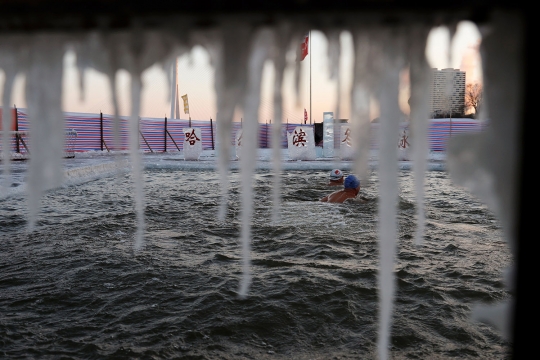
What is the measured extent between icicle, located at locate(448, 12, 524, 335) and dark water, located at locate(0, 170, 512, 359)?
2.72m

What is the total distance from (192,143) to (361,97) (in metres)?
17.6

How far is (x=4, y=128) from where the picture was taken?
1.40 metres

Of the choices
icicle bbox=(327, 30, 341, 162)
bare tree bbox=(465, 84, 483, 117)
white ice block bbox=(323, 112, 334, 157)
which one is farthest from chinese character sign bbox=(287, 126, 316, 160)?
icicle bbox=(327, 30, 341, 162)

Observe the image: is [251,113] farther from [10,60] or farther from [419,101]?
[10,60]

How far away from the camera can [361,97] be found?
1.22 metres

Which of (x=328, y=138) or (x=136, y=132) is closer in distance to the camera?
(x=136, y=132)

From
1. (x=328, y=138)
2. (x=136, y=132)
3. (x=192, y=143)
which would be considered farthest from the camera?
(x=328, y=138)

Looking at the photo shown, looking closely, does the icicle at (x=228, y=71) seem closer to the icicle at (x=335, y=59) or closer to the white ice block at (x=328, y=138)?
the icicle at (x=335, y=59)

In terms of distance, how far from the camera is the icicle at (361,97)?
1078 mm

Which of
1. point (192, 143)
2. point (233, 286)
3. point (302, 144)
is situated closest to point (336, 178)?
point (233, 286)

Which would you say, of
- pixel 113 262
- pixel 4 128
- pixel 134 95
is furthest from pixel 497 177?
pixel 113 262

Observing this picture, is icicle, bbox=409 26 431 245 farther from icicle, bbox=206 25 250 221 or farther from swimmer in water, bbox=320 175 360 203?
swimmer in water, bbox=320 175 360 203

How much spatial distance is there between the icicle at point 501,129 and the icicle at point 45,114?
3.51ft

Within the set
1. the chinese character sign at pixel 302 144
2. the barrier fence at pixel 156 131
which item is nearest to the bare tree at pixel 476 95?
the chinese character sign at pixel 302 144
